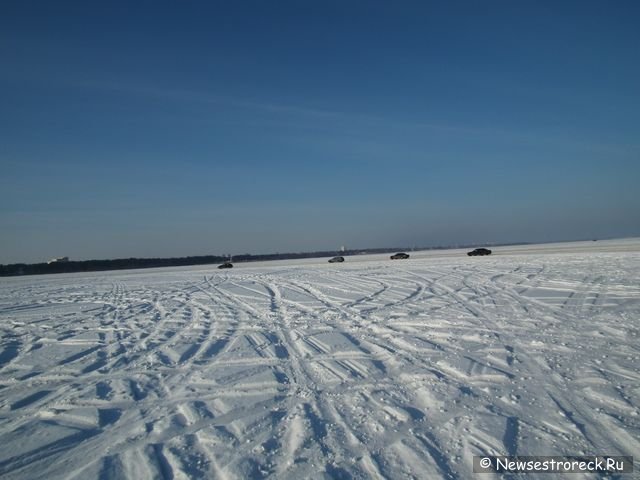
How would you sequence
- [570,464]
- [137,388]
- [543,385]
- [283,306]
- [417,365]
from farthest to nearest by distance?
[283,306], [417,365], [137,388], [543,385], [570,464]

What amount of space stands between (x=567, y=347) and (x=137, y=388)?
326 inches

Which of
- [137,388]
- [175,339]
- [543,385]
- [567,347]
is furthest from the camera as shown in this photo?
[175,339]

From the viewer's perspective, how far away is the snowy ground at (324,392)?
3914 millimetres

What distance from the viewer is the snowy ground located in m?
3.91

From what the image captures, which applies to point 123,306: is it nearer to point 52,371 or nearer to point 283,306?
point 283,306

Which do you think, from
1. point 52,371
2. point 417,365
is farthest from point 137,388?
point 417,365

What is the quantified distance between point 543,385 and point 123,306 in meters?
16.2

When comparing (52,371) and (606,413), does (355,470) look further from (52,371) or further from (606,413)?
(52,371)

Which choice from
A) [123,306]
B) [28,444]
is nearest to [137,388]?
[28,444]

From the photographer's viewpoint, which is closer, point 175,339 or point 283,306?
point 175,339

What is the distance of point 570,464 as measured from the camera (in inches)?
142

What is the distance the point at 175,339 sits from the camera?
30.7 ft

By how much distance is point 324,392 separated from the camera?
18.2 ft

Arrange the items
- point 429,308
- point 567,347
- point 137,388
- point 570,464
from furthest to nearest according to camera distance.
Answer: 1. point 429,308
2. point 567,347
3. point 137,388
4. point 570,464
